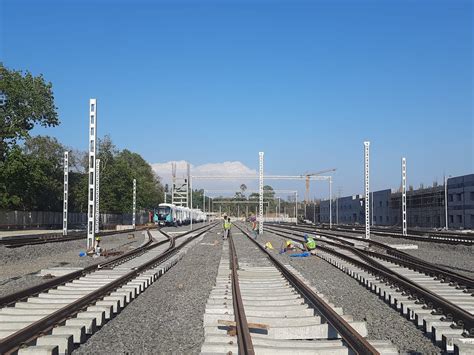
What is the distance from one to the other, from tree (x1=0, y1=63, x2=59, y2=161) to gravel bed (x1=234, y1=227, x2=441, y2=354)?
3428cm

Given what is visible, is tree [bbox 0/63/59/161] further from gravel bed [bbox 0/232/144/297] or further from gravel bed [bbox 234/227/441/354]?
gravel bed [bbox 234/227/441/354]

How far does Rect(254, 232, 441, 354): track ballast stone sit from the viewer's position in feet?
26.4

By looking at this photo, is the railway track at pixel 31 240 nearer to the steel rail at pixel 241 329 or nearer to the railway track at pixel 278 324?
the railway track at pixel 278 324

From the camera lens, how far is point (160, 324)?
9336 millimetres

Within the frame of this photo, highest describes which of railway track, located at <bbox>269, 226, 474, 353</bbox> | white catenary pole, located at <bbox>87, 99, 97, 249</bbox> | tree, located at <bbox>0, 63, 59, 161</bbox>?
tree, located at <bbox>0, 63, 59, 161</bbox>

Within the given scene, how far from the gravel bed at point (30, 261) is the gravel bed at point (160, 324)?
3599mm

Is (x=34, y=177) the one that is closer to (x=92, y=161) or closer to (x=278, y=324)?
(x=92, y=161)

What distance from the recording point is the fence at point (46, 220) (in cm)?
5609

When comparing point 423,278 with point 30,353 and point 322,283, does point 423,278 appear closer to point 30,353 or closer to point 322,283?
point 322,283

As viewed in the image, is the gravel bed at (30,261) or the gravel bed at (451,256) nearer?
the gravel bed at (30,261)

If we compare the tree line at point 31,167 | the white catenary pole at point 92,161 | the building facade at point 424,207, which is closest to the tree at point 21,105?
the tree line at point 31,167

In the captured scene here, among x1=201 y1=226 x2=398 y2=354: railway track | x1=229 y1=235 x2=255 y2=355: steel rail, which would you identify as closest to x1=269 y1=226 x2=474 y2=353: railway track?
x1=201 y1=226 x2=398 y2=354: railway track

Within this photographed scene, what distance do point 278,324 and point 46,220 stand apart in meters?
62.3

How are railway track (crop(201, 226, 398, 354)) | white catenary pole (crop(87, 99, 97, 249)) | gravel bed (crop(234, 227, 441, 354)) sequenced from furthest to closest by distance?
white catenary pole (crop(87, 99, 97, 249)) → gravel bed (crop(234, 227, 441, 354)) → railway track (crop(201, 226, 398, 354))
